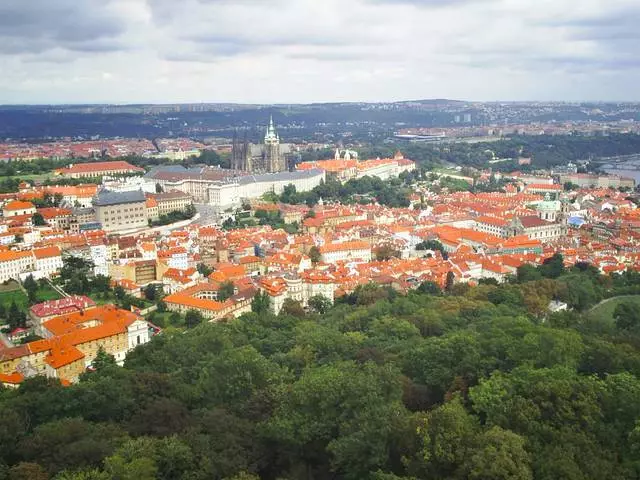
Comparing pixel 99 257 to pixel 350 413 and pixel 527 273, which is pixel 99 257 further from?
pixel 350 413

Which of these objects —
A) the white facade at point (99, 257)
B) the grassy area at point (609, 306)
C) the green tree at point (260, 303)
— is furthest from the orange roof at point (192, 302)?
the grassy area at point (609, 306)

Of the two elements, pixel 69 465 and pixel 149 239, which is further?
pixel 149 239

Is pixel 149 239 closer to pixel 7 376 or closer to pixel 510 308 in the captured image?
pixel 7 376

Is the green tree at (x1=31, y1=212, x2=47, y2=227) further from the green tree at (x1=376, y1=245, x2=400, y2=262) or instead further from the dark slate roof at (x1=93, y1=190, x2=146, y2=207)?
the green tree at (x1=376, y1=245, x2=400, y2=262)

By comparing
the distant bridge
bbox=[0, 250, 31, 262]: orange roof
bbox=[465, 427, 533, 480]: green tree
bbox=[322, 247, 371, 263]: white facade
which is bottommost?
the distant bridge

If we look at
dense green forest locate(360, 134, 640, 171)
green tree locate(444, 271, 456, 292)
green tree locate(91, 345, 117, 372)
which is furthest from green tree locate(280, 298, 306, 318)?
dense green forest locate(360, 134, 640, 171)

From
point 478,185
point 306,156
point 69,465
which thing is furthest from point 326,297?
point 306,156
